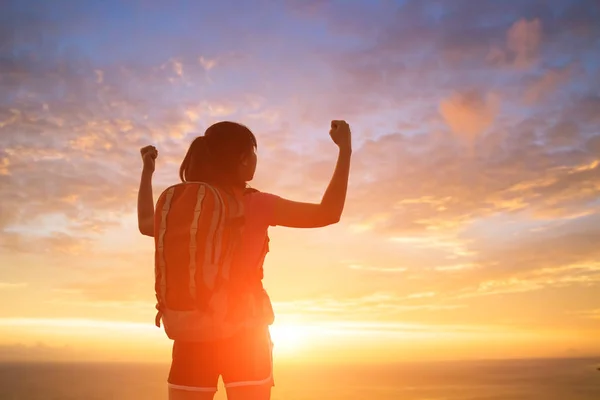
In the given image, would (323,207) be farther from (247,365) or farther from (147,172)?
(147,172)

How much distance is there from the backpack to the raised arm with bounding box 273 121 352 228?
10.6 inches

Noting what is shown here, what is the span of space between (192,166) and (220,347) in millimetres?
1212

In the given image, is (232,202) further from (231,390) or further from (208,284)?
(231,390)

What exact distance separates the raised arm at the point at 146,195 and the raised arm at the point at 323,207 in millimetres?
1107

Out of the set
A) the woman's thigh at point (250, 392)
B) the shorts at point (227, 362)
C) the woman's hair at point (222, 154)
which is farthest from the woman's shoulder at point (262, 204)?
the woman's thigh at point (250, 392)

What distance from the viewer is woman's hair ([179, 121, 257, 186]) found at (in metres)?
3.37

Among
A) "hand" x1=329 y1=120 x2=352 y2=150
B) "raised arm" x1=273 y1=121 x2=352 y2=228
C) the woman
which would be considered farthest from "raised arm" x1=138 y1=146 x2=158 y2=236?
"hand" x1=329 y1=120 x2=352 y2=150

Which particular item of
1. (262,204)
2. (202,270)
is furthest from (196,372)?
(262,204)

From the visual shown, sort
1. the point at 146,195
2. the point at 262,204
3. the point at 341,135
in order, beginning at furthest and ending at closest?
the point at 146,195, the point at 341,135, the point at 262,204

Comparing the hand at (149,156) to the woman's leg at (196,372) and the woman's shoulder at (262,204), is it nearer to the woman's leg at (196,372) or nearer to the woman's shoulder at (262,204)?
the woman's shoulder at (262,204)

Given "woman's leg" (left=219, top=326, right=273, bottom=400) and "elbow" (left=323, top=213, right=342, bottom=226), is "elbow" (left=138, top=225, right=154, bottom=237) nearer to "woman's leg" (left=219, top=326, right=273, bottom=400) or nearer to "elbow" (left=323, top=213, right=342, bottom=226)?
"woman's leg" (left=219, top=326, right=273, bottom=400)

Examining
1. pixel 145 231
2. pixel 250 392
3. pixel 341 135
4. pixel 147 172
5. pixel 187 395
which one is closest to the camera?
pixel 250 392

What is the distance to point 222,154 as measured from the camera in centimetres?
337

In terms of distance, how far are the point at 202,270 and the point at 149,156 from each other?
145 centimetres
